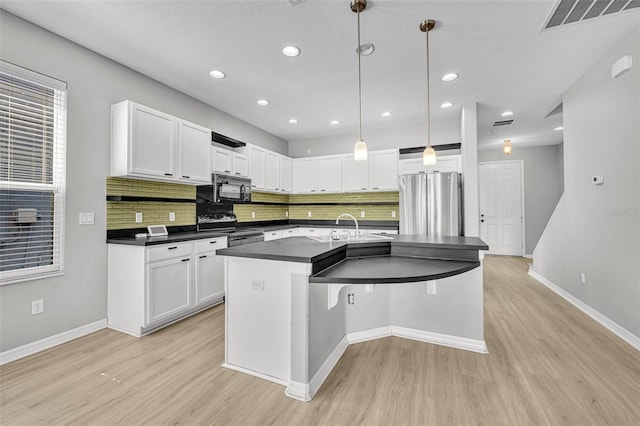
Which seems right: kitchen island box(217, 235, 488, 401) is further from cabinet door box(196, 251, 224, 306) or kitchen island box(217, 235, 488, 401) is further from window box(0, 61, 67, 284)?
window box(0, 61, 67, 284)

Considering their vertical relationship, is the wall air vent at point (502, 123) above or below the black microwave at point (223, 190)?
above

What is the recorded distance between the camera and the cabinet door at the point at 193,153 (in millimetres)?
3395

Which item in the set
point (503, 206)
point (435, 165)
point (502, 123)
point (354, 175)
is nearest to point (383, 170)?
point (354, 175)

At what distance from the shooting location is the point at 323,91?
375 cm

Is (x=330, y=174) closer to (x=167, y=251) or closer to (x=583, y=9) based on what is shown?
(x=167, y=251)

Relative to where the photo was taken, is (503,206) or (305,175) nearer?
(305,175)

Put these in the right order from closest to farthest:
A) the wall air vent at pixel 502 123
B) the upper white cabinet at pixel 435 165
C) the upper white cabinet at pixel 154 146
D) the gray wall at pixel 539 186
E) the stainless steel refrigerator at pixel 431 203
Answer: the upper white cabinet at pixel 154 146 < the stainless steel refrigerator at pixel 431 203 < the upper white cabinet at pixel 435 165 < the wall air vent at pixel 502 123 < the gray wall at pixel 539 186

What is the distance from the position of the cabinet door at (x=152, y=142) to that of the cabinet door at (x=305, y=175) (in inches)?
108

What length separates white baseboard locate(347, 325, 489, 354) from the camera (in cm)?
242

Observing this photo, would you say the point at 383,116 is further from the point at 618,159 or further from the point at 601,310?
the point at 601,310

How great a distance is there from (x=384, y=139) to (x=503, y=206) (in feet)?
12.9

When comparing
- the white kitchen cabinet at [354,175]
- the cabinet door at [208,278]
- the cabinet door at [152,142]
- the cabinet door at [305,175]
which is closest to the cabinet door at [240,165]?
the cabinet door at [152,142]

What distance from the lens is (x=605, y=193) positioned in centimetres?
296

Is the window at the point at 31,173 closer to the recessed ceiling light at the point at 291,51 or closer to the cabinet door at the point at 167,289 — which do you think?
the cabinet door at the point at 167,289
